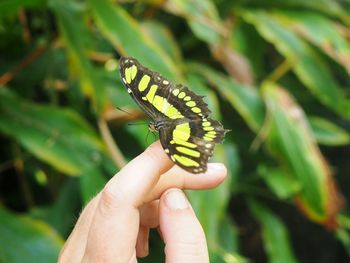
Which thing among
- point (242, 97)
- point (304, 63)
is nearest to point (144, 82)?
point (242, 97)

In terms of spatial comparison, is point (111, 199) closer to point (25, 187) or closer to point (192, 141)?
point (192, 141)

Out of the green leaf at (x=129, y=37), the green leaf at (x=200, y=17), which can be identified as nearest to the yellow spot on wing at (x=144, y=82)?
the green leaf at (x=129, y=37)

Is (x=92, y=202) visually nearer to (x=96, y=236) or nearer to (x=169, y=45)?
(x=96, y=236)

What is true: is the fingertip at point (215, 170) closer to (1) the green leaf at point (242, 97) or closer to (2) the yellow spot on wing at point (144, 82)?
(2) the yellow spot on wing at point (144, 82)

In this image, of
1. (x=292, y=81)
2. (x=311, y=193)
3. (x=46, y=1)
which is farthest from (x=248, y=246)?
(x=46, y=1)

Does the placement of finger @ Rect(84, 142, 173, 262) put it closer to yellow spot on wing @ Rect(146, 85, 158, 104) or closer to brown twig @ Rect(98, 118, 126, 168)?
yellow spot on wing @ Rect(146, 85, 158, 104)

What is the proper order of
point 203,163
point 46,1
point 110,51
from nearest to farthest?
1. point 203,163
2. point 46,1
3. point 110,51
